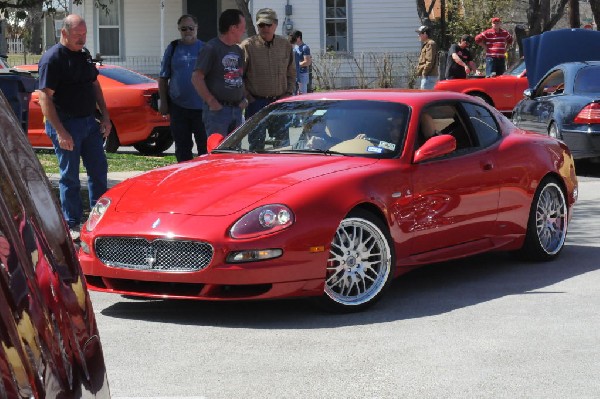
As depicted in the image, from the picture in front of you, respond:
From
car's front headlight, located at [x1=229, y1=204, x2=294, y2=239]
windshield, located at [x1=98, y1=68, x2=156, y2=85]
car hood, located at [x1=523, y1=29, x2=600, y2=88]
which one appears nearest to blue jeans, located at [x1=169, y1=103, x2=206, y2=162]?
car's front headlight, located at [x1=229, y1=204, x2=294, y2=239]

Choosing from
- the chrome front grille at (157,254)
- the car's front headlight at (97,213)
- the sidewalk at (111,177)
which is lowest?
the sidewalk at (111,177)

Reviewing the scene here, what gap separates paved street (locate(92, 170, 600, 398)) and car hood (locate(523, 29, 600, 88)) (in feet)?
39.1

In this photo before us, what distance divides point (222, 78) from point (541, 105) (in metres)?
6.27

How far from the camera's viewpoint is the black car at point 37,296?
1.54m

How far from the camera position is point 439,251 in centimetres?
793

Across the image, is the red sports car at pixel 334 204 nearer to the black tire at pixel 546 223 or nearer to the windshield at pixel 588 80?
the black tire at pixel 546 223

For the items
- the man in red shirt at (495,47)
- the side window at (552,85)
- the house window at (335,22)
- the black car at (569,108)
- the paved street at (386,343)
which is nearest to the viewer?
the paved street at (386,343)

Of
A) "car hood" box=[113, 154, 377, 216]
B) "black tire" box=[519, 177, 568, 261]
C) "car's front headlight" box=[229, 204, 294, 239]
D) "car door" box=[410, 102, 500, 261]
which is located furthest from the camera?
"black tire" box=[519, 177, 568, 261]

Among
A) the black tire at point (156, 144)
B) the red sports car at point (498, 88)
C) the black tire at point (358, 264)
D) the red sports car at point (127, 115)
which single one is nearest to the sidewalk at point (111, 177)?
the red sports car at point (127, 115)

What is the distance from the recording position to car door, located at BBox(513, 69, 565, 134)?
15.8 m

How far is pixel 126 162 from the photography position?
54.4 feet

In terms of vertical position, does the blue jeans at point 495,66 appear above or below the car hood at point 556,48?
below

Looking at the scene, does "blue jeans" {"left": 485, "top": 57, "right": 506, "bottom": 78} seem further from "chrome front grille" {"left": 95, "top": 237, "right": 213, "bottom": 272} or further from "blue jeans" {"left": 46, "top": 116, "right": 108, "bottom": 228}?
"chrome front grille" {"left": 95, "top": 237, "right": 213, "bottom": 272}

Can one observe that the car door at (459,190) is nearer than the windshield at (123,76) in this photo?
Yes
